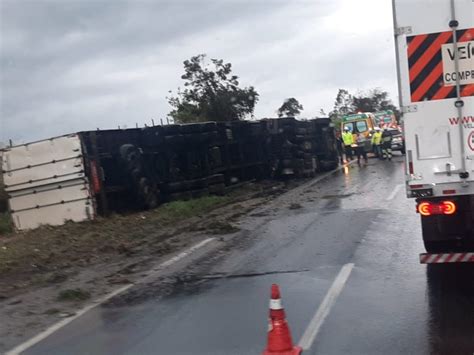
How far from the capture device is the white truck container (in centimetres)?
1659

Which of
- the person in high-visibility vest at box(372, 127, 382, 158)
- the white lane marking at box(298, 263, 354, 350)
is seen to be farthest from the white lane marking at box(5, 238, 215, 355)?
the person in high-visibility vest at box(372, 127, 382, 158)

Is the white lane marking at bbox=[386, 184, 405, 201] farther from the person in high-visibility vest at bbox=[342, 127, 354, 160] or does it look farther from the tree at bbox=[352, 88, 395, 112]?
the tree at bbox=[352, 88, 395, 112]

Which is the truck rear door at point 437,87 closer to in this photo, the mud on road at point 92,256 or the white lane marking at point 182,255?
the mud on road at point 92,256

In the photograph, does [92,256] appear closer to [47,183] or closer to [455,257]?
[47,183]

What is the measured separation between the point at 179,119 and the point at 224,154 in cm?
2288

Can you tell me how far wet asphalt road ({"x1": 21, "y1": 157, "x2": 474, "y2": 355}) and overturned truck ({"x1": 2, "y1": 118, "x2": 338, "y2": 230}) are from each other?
17.4 feet

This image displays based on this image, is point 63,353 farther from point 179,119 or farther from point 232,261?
point 179,119

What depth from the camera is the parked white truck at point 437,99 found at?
22.9 feet

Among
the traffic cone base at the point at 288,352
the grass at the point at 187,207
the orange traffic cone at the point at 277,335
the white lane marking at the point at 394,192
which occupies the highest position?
the orange traffic cone at the point at 277,335

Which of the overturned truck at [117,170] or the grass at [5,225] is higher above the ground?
the overturned truck at [117,170]

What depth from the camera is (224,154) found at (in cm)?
2298

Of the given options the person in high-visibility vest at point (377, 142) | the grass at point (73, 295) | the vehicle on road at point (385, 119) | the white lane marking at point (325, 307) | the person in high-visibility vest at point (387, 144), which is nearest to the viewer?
the white lane marking at point (325, 307)

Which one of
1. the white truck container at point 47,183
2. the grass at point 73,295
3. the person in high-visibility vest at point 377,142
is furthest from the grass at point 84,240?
the person in high-visibility vest at point 377,142

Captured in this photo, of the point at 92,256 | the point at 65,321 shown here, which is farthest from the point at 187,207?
the point at 65,321
